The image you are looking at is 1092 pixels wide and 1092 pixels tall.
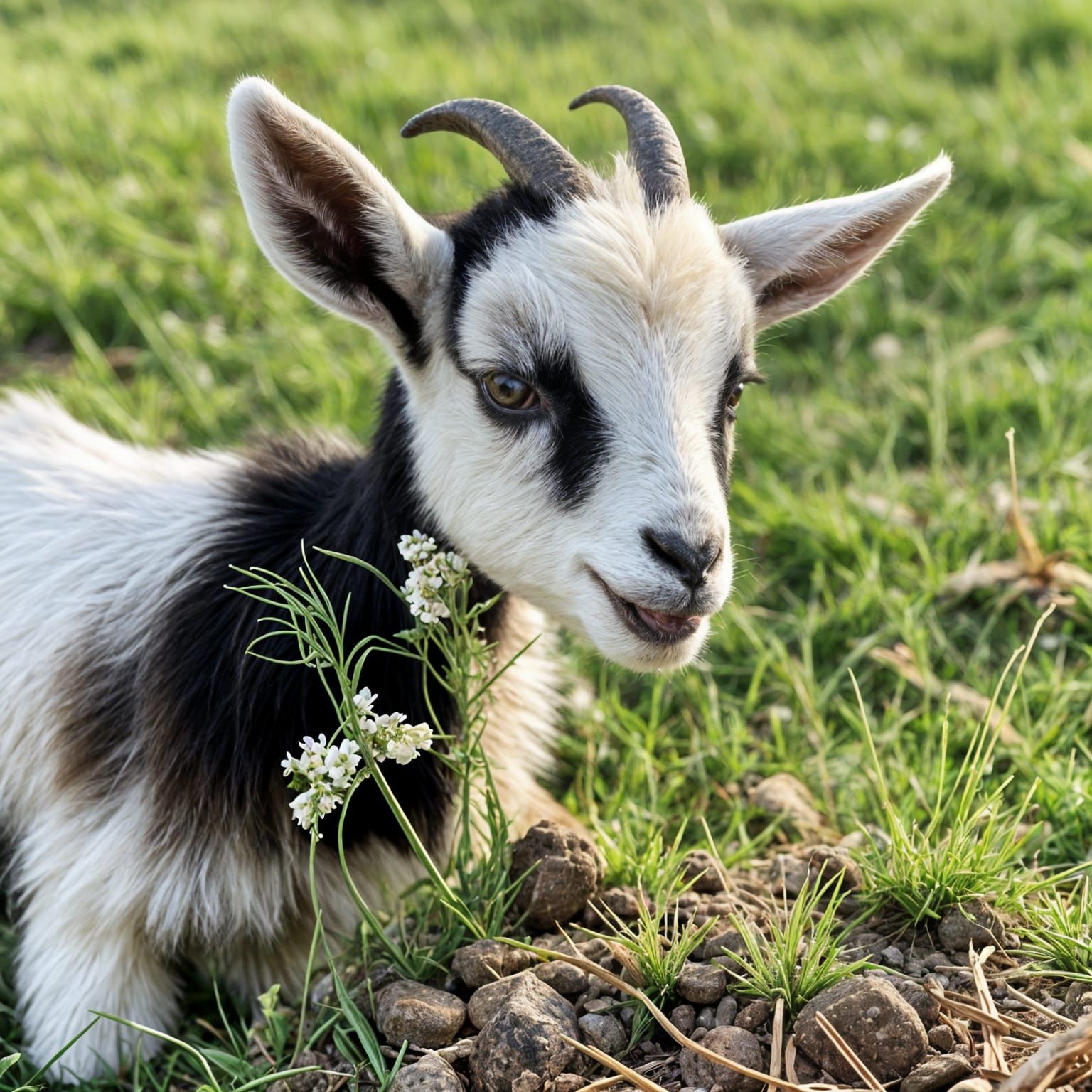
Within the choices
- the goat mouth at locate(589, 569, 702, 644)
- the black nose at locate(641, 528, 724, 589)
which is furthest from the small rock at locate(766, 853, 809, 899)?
the black nose at locate(641, 528, 724, 589)

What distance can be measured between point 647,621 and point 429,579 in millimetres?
508

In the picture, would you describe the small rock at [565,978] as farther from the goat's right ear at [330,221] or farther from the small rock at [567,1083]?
the goat's right ear at [330,221]

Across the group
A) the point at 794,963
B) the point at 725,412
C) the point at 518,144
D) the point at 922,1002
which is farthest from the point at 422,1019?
the point at 518,144

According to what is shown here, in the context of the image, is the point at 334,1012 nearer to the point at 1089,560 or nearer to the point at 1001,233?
the point at 1089,560

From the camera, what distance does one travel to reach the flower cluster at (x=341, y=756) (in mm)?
2441

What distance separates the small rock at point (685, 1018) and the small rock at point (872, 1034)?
27 centimetres

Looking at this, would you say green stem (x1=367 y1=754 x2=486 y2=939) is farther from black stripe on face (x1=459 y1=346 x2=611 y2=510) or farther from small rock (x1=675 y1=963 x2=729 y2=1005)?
black stripe on face (x1=459 y1=346 x2=611 y2=510)

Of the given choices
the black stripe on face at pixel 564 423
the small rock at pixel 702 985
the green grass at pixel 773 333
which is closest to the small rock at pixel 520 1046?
the small rock at pixel 702 985

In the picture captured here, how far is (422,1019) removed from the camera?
2.65 m

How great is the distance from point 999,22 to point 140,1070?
7626 mm

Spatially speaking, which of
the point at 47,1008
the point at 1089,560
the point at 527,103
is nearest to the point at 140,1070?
the point at 47,1008

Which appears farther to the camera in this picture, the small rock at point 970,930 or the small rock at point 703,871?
the small rock at point 703,871

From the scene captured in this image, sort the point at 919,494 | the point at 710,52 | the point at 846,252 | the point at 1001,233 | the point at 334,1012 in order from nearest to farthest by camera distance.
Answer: the point at 334,1012
the point at 846,252
the point at 919,494
the point at 1001,233
the point at 710,52

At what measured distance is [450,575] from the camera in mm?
2824
